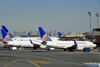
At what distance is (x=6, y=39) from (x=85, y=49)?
3591cm

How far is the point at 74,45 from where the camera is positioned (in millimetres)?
81500

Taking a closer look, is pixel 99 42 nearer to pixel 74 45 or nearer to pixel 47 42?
pixel 74 45

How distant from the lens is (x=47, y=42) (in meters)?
78.8

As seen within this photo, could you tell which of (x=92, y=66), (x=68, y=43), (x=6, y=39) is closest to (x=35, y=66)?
(x=92, y=66)

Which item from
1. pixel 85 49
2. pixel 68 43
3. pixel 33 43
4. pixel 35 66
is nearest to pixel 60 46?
pixel 68 43

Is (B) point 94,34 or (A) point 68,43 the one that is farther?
(B) point 94,34

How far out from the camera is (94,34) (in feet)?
374

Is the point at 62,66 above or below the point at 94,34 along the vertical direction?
below

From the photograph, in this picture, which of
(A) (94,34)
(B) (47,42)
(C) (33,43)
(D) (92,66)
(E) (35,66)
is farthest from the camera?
(A) (94,34)

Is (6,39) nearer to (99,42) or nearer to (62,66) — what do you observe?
(99,42)

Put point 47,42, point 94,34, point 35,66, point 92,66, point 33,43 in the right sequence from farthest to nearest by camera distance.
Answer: point 94,34 < point 33,43 < point 47,42 < point 35,66 < point 92,66

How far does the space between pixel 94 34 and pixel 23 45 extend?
38.6 meters

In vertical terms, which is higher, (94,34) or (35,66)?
(94,34)

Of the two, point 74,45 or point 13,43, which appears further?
point 13,43
